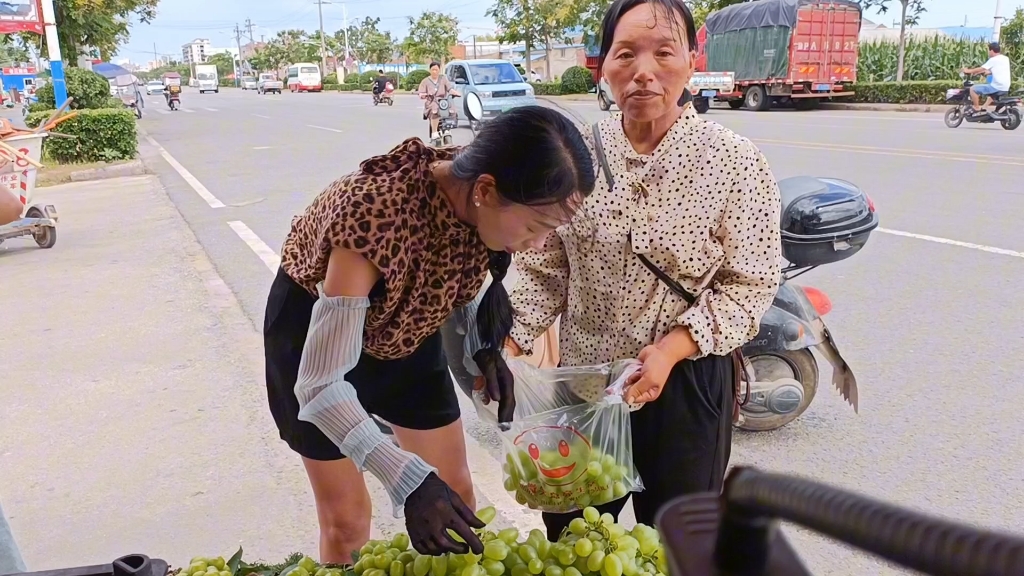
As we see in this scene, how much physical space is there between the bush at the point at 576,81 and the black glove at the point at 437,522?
32.8 meters

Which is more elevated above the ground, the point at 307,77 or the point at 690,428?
the point at 307,77

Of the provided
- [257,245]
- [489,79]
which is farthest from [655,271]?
[489,79]

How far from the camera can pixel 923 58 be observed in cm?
2462

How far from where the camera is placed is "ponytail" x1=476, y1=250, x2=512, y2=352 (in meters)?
1.88

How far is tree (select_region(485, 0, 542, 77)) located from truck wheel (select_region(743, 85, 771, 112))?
704 inches

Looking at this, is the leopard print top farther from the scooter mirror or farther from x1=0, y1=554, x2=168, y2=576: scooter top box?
x1=0, y1=554, x2=168, y2=576: scooter top box

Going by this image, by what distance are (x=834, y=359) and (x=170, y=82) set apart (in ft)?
120

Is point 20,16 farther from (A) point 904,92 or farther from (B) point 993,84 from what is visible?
(A) point 904,92

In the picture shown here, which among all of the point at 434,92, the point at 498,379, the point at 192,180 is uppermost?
the point at 434,92

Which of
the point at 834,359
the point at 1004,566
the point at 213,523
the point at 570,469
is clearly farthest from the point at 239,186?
the point at 1004,566

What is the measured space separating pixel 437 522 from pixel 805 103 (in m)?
23.1

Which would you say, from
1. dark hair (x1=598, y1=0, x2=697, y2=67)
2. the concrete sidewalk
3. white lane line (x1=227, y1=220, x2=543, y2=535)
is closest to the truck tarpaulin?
the concrete sidewalk

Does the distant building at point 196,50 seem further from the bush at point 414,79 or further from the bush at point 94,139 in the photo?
the bush at point 94,139

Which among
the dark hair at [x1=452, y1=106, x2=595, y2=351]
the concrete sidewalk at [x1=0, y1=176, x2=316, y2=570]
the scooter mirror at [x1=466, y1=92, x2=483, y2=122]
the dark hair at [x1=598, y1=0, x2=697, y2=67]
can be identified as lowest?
the concrete sidewalk at [x1=0, y1=176, x2=316, y2=570]
